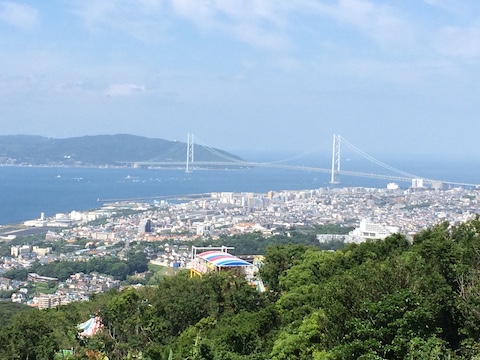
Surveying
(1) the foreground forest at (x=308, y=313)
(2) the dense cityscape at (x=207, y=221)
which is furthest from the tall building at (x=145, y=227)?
(1) the foreground forest at (x=308, y=313)

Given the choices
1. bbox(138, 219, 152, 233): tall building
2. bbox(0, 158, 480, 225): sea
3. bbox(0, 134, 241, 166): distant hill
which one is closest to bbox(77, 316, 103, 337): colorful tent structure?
bbox(138, 219, 152, 233): tall building

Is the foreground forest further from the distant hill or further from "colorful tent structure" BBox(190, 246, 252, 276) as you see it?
the distant hill

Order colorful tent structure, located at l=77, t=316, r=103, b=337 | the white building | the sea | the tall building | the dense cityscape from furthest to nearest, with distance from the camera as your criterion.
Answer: the sea, the tall building, the white building, the dense cityscape, colorful tent structure, located at l=77, t=316, r=103, b=337

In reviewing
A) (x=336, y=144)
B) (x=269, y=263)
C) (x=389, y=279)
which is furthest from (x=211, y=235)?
(x=336, y=144)

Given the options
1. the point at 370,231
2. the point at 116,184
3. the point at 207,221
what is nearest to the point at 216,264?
the point at 370,231

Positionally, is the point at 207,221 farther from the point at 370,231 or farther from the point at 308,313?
the point at 308,313

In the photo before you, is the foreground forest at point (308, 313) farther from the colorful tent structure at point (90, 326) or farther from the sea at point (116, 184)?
the sea at point (116, 184)
